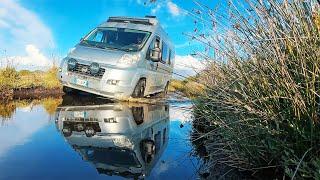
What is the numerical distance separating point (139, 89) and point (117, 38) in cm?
168

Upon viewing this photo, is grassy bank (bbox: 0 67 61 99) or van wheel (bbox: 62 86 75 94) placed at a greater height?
grassy bank (bbox: 0 67 61 99)

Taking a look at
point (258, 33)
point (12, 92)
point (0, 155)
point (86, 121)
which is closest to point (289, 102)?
point (258, 33)

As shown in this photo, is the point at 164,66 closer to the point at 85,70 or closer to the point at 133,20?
the point at 133,20

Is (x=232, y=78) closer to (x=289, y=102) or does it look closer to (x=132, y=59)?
(x=289, y=102)

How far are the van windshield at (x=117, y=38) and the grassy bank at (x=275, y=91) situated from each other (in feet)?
28.9

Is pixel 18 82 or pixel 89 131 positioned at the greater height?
pixel 18 82

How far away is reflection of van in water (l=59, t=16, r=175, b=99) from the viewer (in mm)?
12047

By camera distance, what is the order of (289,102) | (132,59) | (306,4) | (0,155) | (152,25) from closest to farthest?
(289,102) → (306,4) → (0,155) → (132,59) → (152,25)

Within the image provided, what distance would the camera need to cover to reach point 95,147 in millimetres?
5121

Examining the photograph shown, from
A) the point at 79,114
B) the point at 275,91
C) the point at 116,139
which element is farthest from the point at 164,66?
the point at 275,91

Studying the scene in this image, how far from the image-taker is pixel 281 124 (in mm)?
3547

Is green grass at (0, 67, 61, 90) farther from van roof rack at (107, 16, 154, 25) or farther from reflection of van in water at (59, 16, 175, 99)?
van roof rack at (107, 16, 154, 25)

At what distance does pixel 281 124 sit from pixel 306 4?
0.99m

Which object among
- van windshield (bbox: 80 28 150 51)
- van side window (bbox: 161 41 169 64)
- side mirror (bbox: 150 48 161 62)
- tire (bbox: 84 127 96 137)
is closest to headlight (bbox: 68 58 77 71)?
van windshield (bbox: 80 28 150 51)
